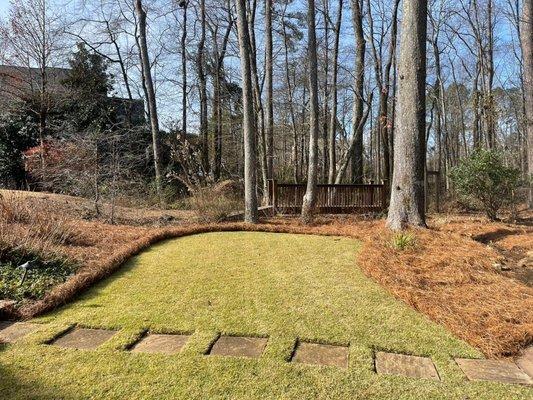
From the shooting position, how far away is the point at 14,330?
289cm

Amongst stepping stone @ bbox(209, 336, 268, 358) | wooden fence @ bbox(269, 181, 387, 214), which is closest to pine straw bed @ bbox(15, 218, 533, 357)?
stepping stone @ bbox(209, 336, 268, 358)

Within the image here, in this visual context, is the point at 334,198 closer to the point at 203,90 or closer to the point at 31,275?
the point at 31,275

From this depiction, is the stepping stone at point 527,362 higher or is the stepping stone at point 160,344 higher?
the stepping stone at point 160,344

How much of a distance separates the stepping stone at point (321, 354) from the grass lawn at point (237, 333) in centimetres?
6

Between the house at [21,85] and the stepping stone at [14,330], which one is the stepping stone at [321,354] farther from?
the house at [21,85]

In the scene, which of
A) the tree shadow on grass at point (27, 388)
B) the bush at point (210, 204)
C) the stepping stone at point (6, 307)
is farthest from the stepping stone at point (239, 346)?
the bush at point (210, 204)

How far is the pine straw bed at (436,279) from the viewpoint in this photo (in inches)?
113

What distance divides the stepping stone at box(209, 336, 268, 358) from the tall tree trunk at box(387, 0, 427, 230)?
4535mm

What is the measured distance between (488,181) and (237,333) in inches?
325

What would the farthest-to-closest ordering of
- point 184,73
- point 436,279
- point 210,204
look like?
1. point 184,73
2. point 210,204
3. point 436,279

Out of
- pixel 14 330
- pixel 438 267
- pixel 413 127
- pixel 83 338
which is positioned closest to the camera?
pixel 83 338

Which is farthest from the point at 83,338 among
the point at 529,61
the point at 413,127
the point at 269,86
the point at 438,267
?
the point at 529,61

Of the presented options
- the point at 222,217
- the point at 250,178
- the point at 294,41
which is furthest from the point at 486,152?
the point at 294,41

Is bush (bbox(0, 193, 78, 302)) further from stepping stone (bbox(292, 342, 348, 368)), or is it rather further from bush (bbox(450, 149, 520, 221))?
bush (bbox(450, 149, 520, 221))
